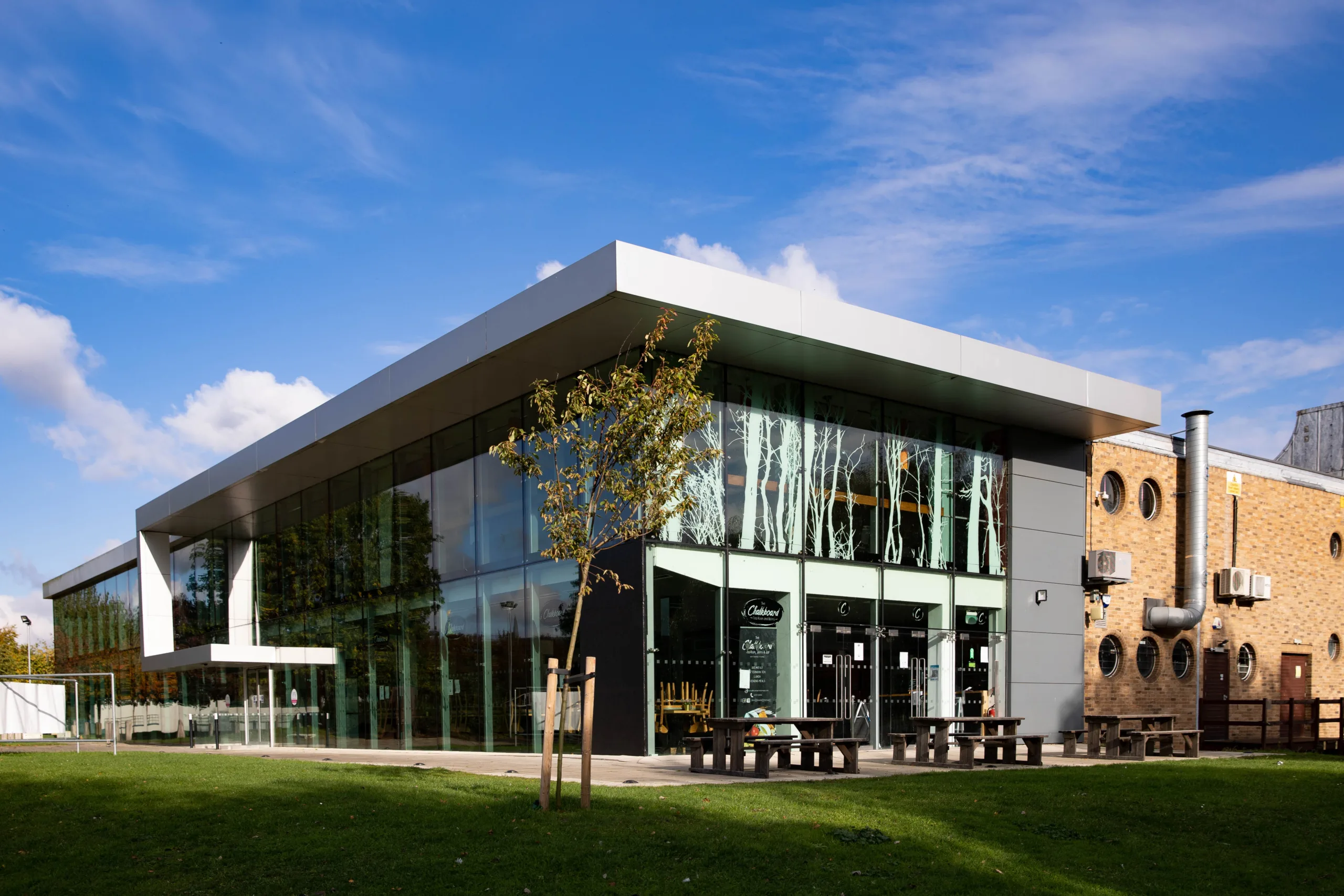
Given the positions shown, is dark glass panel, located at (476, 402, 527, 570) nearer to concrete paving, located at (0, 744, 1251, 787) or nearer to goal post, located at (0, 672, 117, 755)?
concrete paving, located at (0, 744, 1251, 787)

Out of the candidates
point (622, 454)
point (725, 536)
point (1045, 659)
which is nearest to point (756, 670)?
point (725, 536)

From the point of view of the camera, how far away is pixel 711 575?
58.5ft

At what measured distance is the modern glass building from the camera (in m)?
17.2

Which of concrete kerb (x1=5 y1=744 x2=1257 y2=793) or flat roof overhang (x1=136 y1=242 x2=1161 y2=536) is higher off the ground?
flat roof overhang (x1=136 y1=242 x2=1161 y2=536)

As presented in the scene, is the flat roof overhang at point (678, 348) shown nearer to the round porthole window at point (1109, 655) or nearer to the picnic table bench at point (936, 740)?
the round porthole window at point (1109, 655)

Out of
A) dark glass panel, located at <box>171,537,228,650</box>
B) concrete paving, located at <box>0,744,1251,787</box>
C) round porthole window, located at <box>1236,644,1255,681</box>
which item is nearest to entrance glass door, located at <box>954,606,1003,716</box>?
concrete paving, located at <box>0,744,1251,787</box>

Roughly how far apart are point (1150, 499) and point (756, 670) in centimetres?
1134

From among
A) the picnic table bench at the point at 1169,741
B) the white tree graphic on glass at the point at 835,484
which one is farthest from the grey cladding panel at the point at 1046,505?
the picnic table bench at the point at 1169,741

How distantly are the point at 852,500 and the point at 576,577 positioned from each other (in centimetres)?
503

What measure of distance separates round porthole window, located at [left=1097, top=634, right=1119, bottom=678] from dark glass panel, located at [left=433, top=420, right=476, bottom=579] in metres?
12.8

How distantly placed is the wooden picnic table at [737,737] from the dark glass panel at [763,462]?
401 cm

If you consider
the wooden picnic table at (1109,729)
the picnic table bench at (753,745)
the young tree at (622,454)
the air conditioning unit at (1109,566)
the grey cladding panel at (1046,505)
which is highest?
the young tree at (622,454)

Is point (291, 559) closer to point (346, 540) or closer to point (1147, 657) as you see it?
point (346, 540)

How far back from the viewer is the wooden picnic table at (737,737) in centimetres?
1402
